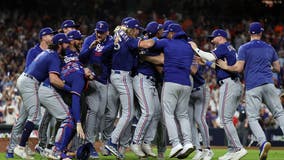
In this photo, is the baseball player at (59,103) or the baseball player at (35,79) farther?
the baseball player at (35,79)

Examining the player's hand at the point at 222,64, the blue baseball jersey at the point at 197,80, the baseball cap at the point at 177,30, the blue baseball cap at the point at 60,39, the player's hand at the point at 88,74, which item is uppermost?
the baseball cap at the point at 177,30

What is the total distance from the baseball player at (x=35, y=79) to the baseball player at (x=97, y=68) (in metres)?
0.73

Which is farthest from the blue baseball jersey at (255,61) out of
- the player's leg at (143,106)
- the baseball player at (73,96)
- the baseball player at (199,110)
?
the baseball player at (73,96)

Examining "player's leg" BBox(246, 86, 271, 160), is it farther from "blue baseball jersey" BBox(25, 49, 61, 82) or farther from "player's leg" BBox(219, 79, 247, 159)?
"blue baseball jersey" BBox(25, 49, 61, 82)

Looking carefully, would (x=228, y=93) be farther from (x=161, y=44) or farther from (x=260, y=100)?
(x=161, y=44)

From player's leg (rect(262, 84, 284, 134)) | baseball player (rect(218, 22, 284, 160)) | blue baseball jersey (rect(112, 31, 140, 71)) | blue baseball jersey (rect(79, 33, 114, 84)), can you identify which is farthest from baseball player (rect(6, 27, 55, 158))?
player's leg (rect(262, 84, 284, 134))

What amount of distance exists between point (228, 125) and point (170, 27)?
6.53 feet

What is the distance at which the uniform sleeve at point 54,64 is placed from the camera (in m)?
11.8

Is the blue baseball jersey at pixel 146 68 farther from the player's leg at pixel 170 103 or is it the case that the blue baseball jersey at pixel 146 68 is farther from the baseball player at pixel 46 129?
the baseball player at pixel 46 129

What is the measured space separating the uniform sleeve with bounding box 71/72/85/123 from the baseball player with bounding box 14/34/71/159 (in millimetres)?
202

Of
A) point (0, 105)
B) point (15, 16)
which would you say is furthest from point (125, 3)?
point (0, 105)

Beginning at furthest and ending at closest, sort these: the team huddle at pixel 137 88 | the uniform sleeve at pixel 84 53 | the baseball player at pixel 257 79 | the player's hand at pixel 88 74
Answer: the uniform sleeve at pixel 84 53 < the baseball player at pixel 257 79 < the player's hand at pixel 88 74 < the team huddle at pixel 137 88

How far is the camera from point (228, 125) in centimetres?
1288

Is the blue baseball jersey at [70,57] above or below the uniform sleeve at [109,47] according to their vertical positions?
below
